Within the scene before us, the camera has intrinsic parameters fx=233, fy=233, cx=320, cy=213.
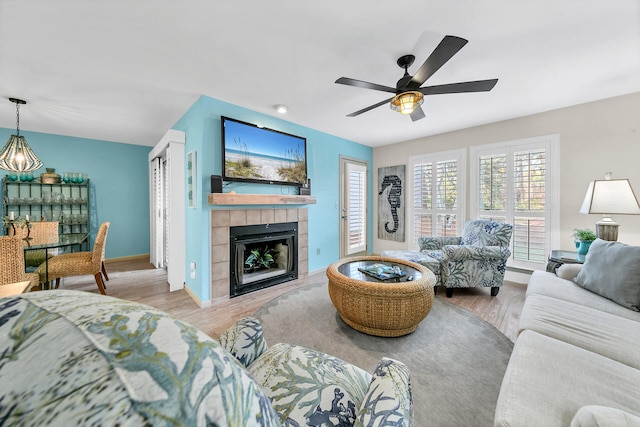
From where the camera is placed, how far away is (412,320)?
192cm

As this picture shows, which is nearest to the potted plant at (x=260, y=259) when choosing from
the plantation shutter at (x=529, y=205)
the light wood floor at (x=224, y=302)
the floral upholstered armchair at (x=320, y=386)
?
the light wood floor at (x=224, y=302)

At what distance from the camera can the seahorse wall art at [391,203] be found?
4621 mm

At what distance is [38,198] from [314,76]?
16.7ft

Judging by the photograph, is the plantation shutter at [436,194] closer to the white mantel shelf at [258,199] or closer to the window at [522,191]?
the window at [522,191]

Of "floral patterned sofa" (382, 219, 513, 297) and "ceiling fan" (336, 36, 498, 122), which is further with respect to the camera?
"floral patterned sofa" (382, 219, 513, 297)

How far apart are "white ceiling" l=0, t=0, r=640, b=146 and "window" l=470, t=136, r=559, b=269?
0.57 meters

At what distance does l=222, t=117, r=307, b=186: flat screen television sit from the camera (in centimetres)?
281

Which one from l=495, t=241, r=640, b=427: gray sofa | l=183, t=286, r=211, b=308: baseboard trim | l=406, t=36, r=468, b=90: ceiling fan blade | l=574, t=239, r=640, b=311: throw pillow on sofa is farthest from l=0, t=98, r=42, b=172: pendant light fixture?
l=574, t=239, r=640, b=311: throw pillow on sofa

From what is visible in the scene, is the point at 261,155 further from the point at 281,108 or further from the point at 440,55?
the point at 440,55

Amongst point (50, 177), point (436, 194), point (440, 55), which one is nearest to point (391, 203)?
point (436, 194)

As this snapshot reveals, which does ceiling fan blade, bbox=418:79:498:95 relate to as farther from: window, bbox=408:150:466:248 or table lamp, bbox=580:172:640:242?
window, bbox=408:150:466:248

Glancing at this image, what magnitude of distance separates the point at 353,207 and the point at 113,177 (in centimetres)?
478

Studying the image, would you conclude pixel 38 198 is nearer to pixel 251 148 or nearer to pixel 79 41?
pixel 79 41

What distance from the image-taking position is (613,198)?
2.21m
